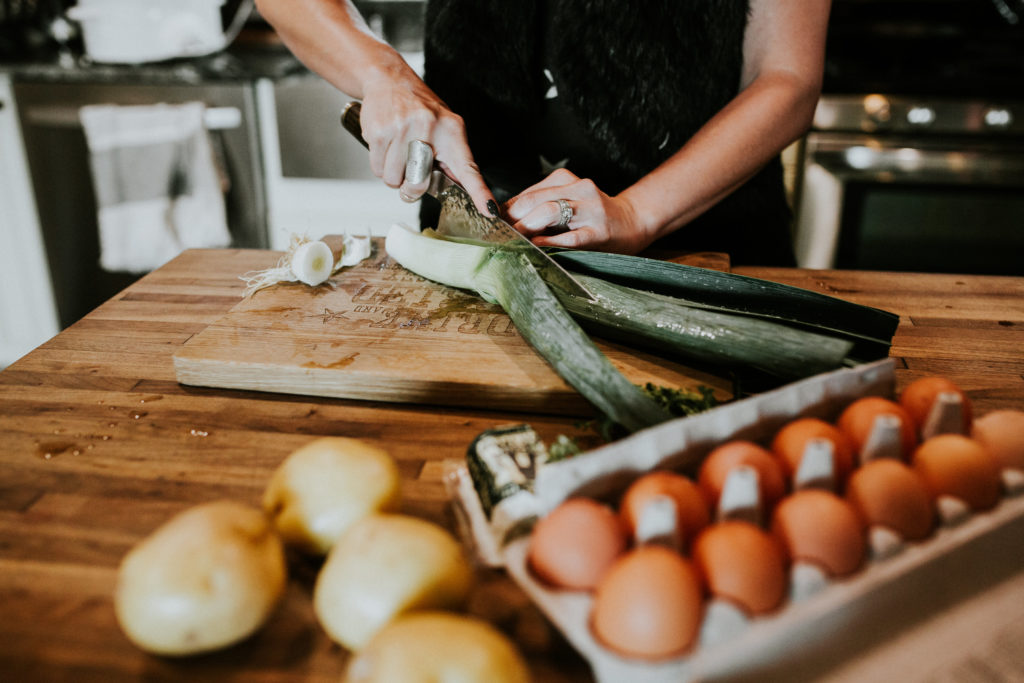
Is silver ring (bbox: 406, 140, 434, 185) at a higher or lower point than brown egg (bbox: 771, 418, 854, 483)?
higher

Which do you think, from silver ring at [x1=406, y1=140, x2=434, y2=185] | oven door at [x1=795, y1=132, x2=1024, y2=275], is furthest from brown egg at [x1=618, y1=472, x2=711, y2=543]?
oven door at [x1=795, y1=132, x2=1024, y2=275]

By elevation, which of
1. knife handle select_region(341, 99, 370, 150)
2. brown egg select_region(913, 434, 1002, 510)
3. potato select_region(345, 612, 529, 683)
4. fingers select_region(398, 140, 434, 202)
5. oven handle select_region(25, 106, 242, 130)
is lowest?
oven handle select_region(25, 106, 242, 130)

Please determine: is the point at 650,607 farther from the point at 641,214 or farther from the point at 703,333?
the point at 641,214

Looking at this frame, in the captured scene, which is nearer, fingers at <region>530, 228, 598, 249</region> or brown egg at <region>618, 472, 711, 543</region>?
brown egg at <region>618, 472, 711, 543</region>

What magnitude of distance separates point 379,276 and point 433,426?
52 cm

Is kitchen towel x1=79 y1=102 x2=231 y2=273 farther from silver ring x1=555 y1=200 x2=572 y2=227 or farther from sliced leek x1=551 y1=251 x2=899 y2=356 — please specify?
sliced leek x1=551 y1=251 x2=899 y2=356

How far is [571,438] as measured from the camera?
0.88 metres

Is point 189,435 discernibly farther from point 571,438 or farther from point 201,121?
point 201,121

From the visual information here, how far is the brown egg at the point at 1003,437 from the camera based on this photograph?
67cm

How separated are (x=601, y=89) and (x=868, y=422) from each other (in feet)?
3.26

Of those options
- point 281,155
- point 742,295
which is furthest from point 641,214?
point 281,155

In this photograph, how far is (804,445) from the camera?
0.64 m

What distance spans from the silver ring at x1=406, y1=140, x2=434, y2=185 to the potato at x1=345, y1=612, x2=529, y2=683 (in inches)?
Result: 39.9

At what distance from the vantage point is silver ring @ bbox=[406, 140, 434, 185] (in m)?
1.31
